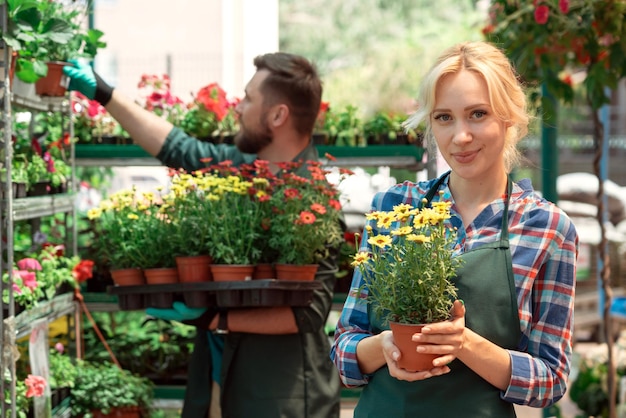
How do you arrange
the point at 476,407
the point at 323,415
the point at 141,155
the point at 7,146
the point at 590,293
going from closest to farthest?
the point at 476,407
the point at 7,146
the point at 323,415
the point at 141,155
the point at 590,293

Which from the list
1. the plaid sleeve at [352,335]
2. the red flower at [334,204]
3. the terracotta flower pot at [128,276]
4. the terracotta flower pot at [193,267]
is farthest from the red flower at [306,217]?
the plaid sleeve at [352,335]

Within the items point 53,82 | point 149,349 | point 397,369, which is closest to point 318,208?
point 53,82

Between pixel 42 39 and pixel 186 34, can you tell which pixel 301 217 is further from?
pixel 186 34

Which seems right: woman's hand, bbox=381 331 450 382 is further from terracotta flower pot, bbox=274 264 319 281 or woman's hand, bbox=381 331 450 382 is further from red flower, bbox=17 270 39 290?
red flower, bbox=17 270 39 290

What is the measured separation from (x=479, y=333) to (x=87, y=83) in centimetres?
193

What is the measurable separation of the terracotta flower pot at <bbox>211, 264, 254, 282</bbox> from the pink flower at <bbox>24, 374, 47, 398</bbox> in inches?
25.1

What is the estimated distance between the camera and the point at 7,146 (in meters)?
2.66

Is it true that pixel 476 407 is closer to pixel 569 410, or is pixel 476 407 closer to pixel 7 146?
pixel 7 146

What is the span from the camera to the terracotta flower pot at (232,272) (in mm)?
2912

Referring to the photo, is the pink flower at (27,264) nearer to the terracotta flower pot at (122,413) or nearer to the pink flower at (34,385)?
the pink flower at (34,385)

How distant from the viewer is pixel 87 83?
323cm

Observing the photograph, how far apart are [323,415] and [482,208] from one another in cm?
140

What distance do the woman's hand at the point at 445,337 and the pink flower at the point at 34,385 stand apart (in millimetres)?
1682

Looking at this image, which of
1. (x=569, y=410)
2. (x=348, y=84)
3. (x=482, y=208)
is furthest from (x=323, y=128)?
(x=348, y=84)
